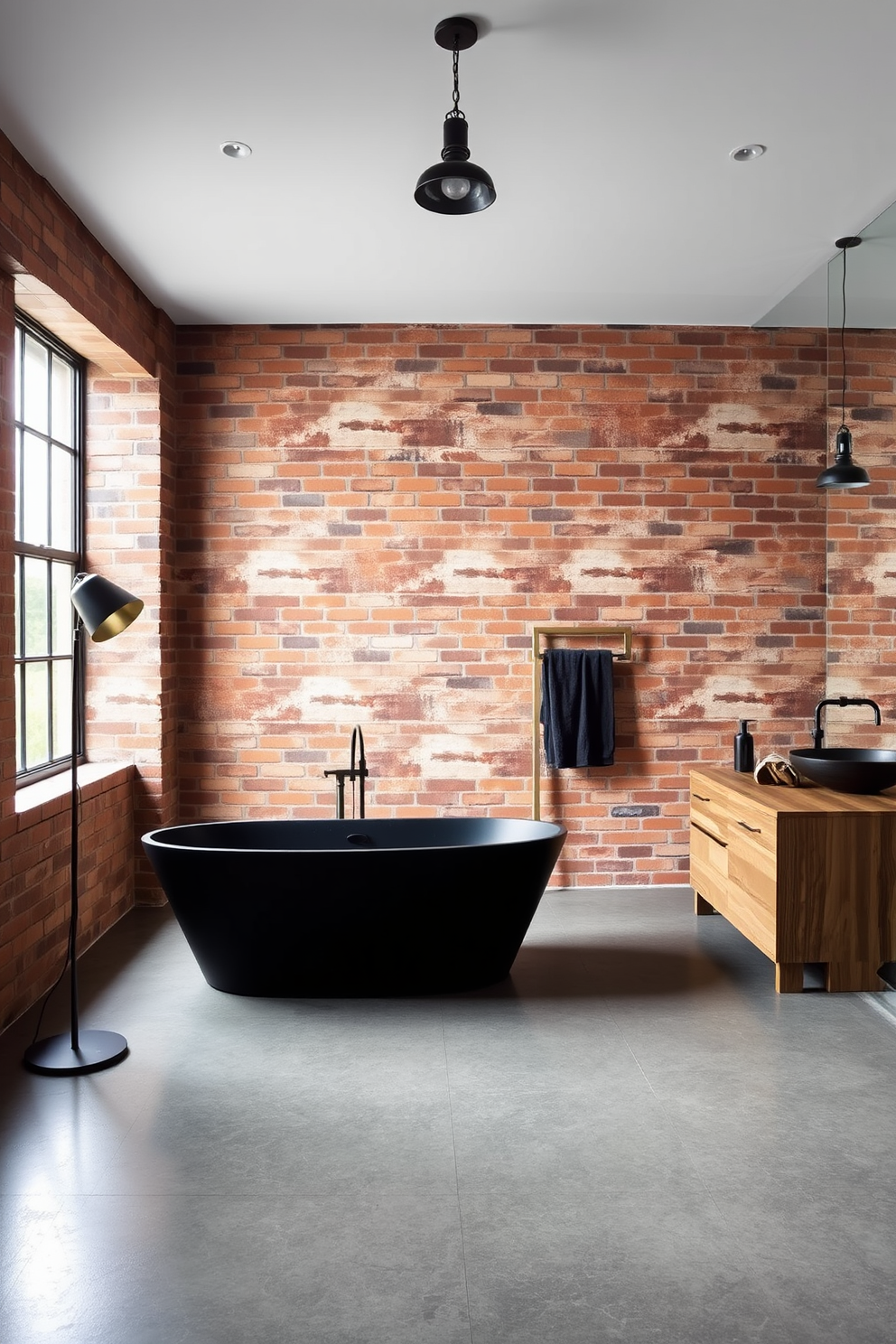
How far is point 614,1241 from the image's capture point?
204 centimetres

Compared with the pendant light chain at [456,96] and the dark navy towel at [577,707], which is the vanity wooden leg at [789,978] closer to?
the dark navy towel at [577,707]

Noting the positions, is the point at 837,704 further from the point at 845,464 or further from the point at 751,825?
the point at 845,464

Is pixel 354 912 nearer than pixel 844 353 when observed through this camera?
Yes

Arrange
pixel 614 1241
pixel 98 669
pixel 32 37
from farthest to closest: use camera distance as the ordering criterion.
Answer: pixel 98 669 → pixel 32 37 → pixel 614 1241

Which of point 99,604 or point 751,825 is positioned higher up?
point 99,604

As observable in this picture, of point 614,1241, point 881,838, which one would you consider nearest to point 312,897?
point 614,1241

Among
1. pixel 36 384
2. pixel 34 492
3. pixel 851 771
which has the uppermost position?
pixel 36 384

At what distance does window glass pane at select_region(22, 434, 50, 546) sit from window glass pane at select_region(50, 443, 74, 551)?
0.22 ft

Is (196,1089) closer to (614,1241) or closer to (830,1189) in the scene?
(614,1241)

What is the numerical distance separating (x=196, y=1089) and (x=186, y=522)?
2.83m

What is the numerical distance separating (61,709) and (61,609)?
41cm

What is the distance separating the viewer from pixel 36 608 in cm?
396

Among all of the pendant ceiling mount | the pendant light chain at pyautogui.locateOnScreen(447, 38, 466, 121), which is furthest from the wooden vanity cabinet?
the pendant ceiling mount

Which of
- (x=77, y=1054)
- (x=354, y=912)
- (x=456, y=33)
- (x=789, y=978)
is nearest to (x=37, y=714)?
(x=77, y=1054)
